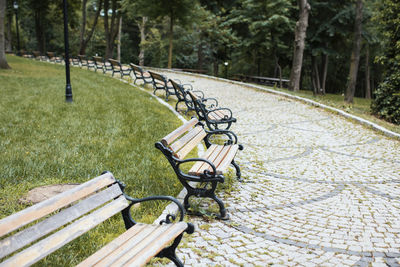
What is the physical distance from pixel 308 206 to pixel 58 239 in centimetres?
320

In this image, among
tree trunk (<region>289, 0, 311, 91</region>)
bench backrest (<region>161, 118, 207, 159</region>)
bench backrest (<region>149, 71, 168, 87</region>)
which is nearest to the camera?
bench backrest (<region>161, 118, 207, 159</region>)

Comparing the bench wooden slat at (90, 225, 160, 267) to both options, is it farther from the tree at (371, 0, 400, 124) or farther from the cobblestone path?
the tree at (371, 0, 400, 124)

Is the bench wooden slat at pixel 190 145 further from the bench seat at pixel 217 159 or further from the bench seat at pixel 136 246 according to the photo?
the bench seat at pixel 136 246

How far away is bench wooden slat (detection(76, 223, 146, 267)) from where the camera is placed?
7.68ft

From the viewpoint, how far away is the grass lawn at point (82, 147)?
3.95m

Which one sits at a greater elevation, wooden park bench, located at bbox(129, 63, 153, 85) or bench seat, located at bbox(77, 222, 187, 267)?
wooden park bench, located at bbox(129, 63, 153, 85)

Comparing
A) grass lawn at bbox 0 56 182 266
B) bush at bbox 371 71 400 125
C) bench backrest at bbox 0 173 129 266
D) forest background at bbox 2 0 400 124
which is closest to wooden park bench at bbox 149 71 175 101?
grass lawn at bbox 0 56 182 266

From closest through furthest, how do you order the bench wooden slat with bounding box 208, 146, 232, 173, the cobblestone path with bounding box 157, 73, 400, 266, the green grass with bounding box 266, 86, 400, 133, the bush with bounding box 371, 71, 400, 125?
the cobblestone path with bounding box 157, 73, 400, 266, the bench wooden slat with bounding box 208, 146, 232, 173, the green grass with bounding box 266, 86, 400, 133, the bush with bounding box 371, 71, 400, 125

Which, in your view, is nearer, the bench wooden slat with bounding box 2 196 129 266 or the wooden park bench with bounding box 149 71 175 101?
the bench wooden slat with bounding box 2 196 129 266

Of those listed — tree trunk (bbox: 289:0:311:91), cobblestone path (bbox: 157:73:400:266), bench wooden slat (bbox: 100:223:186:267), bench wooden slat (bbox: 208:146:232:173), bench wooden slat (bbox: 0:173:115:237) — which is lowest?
cobblestone path (bbox: 157:73:400:266)

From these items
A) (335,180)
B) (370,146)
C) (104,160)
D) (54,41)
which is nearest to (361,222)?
(335,180)

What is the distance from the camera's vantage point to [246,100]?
13680 mm

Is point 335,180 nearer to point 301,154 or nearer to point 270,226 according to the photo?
point 301,154

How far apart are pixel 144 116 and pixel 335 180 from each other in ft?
16.1
